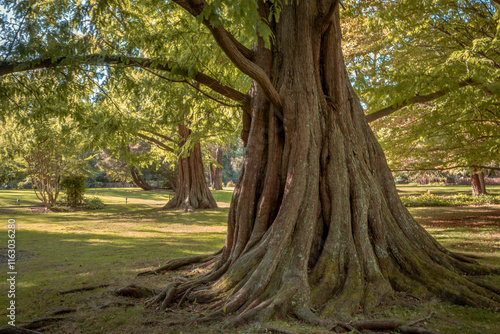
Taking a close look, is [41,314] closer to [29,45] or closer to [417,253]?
[29,45]

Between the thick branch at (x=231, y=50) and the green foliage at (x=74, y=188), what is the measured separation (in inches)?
888

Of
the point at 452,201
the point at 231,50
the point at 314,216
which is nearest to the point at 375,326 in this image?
the point at 314,216

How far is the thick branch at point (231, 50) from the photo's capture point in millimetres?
4309

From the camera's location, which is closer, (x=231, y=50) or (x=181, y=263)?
(x=231, y=50)

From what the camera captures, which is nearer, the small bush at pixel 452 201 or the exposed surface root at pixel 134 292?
the exposed surface root at pixel 134 292

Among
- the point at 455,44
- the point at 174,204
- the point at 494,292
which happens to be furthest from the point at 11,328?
the point at 174,204

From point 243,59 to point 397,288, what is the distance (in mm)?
4059

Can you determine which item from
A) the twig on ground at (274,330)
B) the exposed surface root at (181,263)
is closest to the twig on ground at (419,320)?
the twig on ground at (274,330)

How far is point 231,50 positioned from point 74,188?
23674 millimetres

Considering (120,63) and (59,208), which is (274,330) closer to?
(120,63)

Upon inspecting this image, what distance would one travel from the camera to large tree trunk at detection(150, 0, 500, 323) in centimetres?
475

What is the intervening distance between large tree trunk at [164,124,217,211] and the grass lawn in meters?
5.83

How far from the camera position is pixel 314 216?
548 centimetres

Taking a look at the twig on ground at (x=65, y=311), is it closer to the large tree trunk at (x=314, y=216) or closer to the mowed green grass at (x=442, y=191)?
the large tree trunk at (x=314, y=216)
